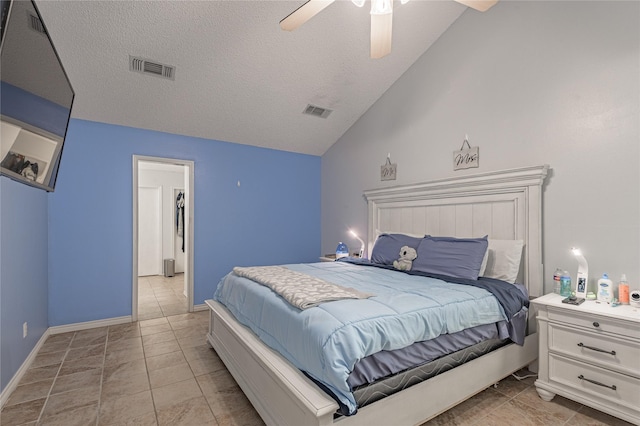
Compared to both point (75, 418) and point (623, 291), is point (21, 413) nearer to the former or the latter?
point (75, 418)

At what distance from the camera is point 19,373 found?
2439mm

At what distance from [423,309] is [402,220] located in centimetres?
212

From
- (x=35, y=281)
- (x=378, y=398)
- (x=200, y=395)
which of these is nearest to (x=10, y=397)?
(x=35, y=281)

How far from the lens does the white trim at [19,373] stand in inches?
84.7

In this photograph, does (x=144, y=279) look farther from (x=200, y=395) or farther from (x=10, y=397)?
(x=200, y=395)

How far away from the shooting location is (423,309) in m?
1.86

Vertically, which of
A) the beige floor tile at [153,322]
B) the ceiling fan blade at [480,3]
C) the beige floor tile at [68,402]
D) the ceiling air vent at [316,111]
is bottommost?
the beige floor tile at [153,322]

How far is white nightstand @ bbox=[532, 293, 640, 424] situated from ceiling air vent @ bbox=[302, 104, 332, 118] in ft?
10.8

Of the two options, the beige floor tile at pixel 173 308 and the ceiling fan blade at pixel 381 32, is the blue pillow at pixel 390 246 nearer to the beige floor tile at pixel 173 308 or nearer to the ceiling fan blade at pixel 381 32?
the ceiling fan blade at pixel 381 32

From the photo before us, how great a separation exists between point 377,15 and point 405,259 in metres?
2.10

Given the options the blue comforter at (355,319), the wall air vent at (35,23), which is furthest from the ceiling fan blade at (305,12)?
the blue comforter at (355,319)

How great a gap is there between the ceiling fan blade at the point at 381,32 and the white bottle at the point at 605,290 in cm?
224

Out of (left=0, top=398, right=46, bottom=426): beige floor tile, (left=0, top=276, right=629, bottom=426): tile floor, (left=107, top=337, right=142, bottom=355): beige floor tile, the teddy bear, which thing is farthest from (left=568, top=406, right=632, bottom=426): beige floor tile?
(left=107, top=337, right=142, bottom=355): beige floor tile

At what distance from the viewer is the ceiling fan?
198 centimetres
